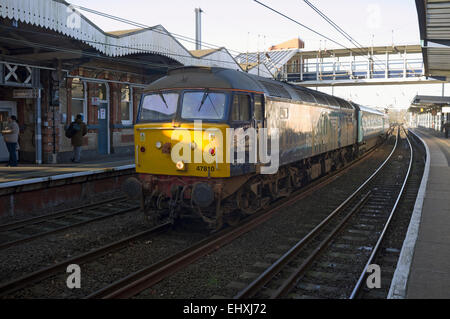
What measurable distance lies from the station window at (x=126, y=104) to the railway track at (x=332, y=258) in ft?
38.2

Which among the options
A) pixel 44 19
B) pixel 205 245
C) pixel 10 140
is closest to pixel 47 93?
pixel 10 140

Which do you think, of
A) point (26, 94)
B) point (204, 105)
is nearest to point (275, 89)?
point (204, 105)

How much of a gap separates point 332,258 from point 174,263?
9.15 feet

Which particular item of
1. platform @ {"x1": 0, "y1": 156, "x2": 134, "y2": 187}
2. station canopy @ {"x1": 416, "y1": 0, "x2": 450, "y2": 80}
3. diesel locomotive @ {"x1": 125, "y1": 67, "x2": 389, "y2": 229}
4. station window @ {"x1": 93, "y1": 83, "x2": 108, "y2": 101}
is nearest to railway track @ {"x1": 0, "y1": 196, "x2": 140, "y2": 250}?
platform @ {"x1": 0, "y1": 156, "x2": 134, "y2": 187}

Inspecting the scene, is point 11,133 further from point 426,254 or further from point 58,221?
point 426,254

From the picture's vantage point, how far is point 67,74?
1564 cm

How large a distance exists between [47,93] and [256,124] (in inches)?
367

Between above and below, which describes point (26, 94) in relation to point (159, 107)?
above

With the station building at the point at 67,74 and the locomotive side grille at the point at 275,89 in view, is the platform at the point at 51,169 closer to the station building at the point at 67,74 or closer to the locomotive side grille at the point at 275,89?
the station building at the point at 67,74

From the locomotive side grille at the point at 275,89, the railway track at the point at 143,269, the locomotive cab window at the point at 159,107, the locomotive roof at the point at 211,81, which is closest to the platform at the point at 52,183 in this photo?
the locomotive cab window at the point at 159,107

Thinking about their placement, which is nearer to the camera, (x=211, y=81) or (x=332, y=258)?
(x=332, y=258)

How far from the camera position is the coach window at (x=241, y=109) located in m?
8.51

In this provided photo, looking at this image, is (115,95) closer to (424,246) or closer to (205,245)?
(205,245)

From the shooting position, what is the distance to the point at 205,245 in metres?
7.77
